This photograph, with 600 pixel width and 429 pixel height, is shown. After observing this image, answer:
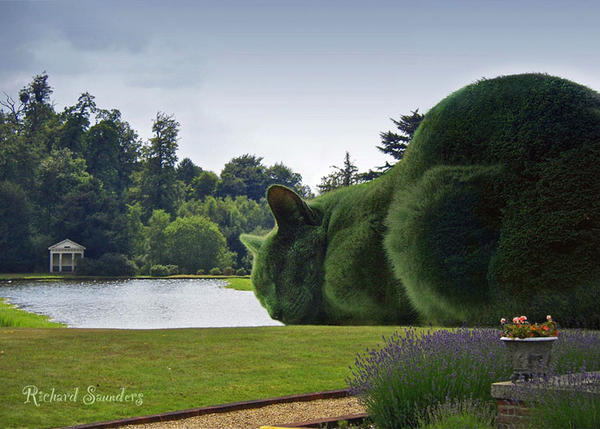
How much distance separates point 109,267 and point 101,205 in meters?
7.96

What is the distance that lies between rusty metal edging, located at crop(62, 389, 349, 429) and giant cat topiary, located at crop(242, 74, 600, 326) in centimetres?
361

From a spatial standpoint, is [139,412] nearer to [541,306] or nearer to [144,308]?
[541,306]

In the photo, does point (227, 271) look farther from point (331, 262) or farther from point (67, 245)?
point (331, 262)

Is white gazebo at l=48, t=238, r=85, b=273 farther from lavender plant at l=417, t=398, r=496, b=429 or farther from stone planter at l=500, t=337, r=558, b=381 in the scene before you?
stone planter at l=500, t=337, r=558, b=381

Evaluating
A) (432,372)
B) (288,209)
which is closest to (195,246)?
(288,209)

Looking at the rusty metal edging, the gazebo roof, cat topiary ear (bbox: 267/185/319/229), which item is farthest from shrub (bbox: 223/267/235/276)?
the rusty metal edging

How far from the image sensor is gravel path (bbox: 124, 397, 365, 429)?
20.1ft

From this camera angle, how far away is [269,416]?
20.9ft

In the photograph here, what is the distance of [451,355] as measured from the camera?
18.5 feet

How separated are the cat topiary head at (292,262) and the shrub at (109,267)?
147ft

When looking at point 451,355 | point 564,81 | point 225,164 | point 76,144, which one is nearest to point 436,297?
point 564,81

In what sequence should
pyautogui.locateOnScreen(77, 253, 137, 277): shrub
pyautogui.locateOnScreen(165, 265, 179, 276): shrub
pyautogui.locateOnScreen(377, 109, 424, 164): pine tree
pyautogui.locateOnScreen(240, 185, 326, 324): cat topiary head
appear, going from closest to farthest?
1. pyautogui.locateOnScreen(240, 185, 326, 324): cat topiary head
2. pyautogui.locateOnScreen(377, 109, 424, 164): pine tree
3. pyautogui.locateOnScreen(165, 265, 179, 276): shrub
4. pyautogui.locateOnScreen(77, 253, 137, 277): shrub

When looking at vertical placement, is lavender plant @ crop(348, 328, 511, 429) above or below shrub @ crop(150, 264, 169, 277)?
above

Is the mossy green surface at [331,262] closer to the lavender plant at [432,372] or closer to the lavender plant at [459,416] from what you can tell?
the lavender plant at [432,372]
